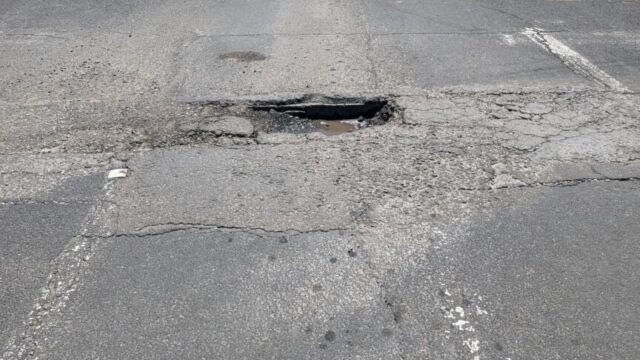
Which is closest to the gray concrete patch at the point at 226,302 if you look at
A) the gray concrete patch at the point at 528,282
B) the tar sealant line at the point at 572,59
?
the gray concrete patch at the point at 528,282

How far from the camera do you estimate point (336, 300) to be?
3.50 m

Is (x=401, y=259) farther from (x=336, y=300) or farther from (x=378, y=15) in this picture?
(x=378, y=15)

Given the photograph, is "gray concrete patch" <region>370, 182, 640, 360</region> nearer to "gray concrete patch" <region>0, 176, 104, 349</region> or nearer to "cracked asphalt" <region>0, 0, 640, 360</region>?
"cracked asphalt" <region>0, 0, 640, 360</region>

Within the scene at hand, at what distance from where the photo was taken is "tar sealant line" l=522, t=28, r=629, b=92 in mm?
6648

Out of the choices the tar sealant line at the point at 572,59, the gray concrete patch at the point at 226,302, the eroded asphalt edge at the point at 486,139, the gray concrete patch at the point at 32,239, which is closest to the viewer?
the gray concrete patch at the point at 226,302

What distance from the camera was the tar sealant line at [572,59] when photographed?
262 inches

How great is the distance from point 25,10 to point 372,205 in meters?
7.93

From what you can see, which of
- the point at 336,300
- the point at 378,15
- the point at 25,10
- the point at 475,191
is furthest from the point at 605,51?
the point at 25,10

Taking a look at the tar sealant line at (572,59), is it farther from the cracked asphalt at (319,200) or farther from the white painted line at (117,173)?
the white painted line at (117,173)

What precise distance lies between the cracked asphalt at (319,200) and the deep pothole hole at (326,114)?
0.08m

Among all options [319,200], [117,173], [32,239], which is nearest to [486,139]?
[319,200]

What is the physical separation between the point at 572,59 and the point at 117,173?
612 cm

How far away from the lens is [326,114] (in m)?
6.01

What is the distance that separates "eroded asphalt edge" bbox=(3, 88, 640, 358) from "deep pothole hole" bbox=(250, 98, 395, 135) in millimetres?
303
